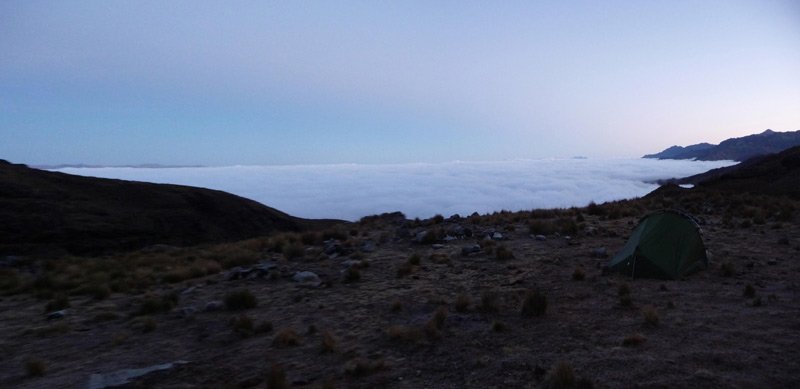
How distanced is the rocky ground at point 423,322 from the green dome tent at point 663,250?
391mm

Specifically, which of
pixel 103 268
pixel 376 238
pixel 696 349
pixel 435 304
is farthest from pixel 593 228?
pixel 103 268

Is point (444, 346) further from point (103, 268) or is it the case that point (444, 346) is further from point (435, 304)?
point (103, 268)

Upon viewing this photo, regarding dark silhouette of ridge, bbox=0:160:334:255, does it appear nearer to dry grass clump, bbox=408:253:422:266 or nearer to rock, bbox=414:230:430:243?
rock, bbox=414:230:430:243

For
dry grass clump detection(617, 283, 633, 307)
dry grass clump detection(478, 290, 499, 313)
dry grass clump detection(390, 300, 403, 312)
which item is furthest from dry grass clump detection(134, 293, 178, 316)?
dry grass clump detection(617, 283, 633, 307)

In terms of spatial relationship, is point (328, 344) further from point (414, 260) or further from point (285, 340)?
point (414, 260)

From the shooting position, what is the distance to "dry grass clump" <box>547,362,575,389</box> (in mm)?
4816

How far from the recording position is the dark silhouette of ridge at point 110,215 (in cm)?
2961

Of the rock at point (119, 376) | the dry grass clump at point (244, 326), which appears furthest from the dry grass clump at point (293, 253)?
the rock at point (119, 376)

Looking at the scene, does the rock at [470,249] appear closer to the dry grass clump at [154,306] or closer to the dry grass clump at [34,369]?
the dry grass clump at [154,306]

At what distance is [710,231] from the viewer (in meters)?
15.1

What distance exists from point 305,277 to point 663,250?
8.16m

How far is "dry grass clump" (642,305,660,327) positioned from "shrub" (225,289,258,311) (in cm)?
696

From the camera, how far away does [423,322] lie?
7426 millimetres

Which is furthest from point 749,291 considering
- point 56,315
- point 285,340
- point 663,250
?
point 56,315
